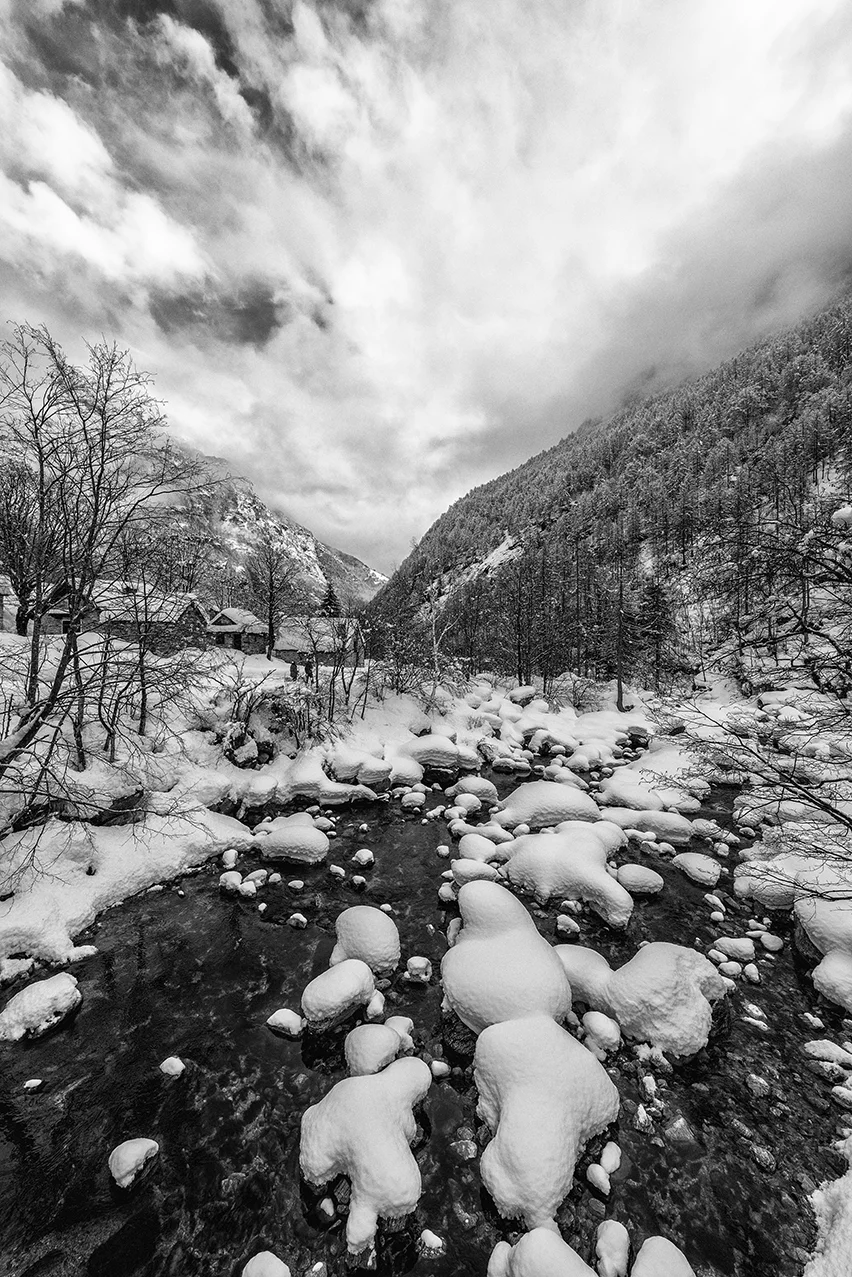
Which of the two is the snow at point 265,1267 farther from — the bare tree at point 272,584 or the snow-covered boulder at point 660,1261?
the bare tree at point 272,584

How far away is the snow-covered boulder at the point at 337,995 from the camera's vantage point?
6.88 metres

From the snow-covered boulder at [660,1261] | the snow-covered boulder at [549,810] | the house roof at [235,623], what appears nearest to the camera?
the snow-covered boulder at [660,1261]

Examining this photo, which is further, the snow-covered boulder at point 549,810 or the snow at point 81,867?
the snow-covered boulder at point 549,810

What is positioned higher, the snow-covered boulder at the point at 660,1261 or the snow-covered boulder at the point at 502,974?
the snow-covered boulder at the point at 502,974

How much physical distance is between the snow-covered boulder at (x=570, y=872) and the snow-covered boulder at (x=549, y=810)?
194 centimetres

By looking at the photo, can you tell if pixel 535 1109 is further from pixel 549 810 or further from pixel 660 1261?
pixel 549 810

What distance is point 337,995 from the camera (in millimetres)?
6938

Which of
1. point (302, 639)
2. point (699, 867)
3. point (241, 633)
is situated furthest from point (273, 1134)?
point (241, 633)

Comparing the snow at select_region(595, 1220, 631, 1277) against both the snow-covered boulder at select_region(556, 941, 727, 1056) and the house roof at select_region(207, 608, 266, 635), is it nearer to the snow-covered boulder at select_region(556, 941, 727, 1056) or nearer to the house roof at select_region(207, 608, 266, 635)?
the snow-covered boulder at select_region(556, 941, 727, 1056)

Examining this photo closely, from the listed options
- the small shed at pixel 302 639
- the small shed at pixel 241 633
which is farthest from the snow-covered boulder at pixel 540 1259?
the small shed at pixel 241 633

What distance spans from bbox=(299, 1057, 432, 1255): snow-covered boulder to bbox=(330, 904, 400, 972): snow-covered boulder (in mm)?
2084

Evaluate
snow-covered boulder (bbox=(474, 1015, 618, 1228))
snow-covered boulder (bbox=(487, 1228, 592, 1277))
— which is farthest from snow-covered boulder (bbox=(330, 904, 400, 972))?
snow-covered boulder (bbox=(487, 1228, 592, 1277))

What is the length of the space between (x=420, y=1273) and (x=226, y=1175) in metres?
2.42

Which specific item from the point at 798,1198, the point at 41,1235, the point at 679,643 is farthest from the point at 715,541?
the point at 679,643
